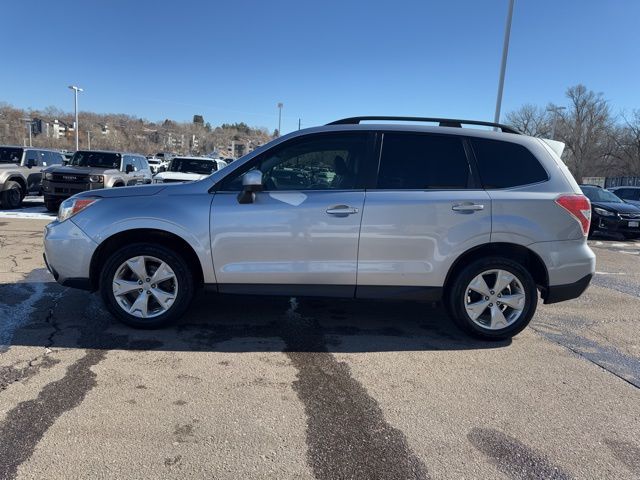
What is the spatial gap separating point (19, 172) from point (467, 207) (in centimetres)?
1371

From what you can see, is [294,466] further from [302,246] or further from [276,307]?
[276,307]

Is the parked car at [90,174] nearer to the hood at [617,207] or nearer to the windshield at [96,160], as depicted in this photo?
the windshield at [96,160]

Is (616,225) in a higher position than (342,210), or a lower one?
lower

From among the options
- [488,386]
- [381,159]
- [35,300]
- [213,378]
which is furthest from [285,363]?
[35,300]

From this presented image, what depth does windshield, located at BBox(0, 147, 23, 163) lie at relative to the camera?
13953 millimetres

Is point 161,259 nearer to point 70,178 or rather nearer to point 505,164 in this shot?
point 505,164

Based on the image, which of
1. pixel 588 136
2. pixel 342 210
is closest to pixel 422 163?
pixel 342 210

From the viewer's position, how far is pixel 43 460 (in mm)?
2494

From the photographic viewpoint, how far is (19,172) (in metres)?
13.5

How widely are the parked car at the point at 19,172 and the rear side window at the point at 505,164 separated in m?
13.2

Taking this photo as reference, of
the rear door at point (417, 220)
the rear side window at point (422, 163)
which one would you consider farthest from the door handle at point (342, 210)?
the rear side window at point (422, 163)

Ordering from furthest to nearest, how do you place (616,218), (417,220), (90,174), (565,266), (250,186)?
(616,218)
(90,174)
(565,266)
(417,220)
(250,186)

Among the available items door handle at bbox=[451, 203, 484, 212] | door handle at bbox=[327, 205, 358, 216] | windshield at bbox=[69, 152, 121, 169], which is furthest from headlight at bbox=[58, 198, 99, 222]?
windshield at bbox=[69, 152, 121, 169]

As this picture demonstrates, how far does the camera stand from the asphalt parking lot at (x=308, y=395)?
2.59 meters
